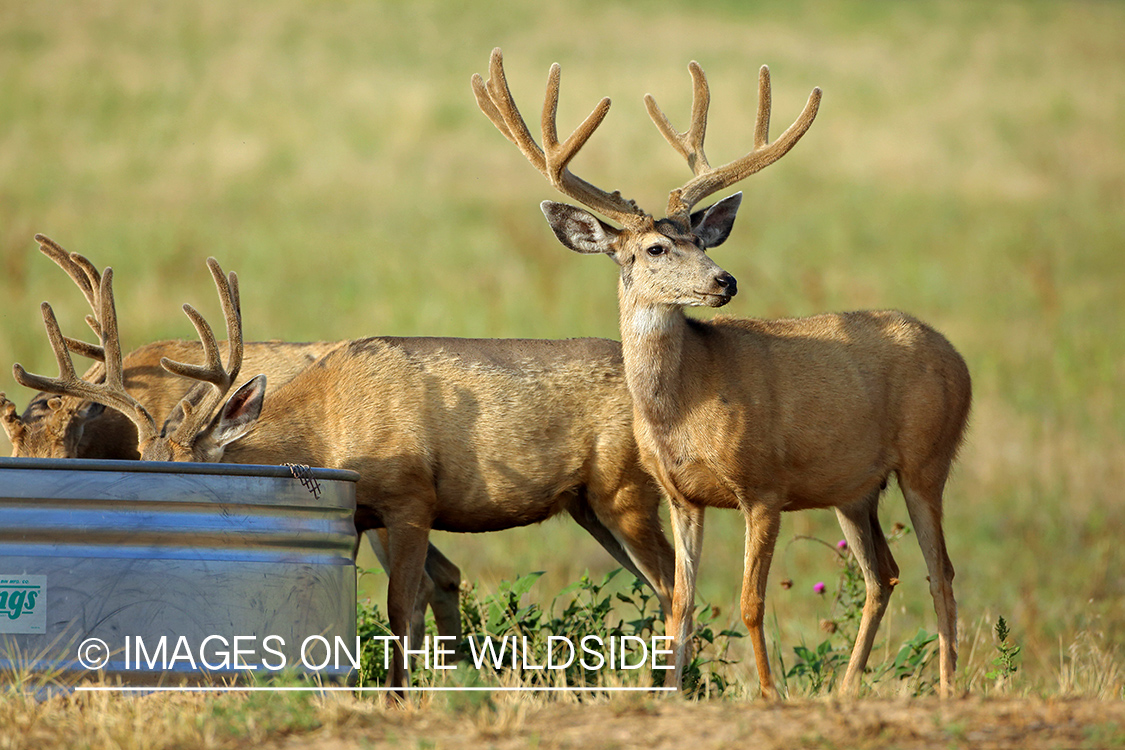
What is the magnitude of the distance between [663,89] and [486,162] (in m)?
5.11

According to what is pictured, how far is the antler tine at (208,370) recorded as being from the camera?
726cm

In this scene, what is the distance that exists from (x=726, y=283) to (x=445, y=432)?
6.28 ft

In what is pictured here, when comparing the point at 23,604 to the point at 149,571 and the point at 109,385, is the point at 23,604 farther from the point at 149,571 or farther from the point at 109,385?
the point at 109,385

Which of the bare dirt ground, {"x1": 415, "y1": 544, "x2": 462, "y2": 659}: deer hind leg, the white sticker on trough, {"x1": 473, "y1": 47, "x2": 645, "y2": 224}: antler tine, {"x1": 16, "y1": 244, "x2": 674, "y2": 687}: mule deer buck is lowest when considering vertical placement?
{"x1": 415, "y1": 544, "x2": 462, "y2": 659}: deer hind leg

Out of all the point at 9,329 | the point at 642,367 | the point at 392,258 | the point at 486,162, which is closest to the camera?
the point at 642,367

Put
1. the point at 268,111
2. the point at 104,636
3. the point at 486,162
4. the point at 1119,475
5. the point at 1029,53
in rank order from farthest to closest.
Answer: the point at 1029,53 → the point at 268,111 → the point at 486,162 → the point at 1119,475 → the point at 104,636

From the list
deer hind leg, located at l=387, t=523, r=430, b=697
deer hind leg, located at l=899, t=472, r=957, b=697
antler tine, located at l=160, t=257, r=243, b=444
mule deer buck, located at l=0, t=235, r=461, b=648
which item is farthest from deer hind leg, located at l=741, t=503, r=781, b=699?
antler tine, located at l=160, t=257, r=243, b=444

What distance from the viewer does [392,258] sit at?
70.2ft

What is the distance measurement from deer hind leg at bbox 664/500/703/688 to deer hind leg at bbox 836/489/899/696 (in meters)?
1.06

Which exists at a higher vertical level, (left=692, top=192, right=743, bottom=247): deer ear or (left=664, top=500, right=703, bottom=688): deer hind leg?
(left=692, top=192, right=743, bottom=247): deer ear

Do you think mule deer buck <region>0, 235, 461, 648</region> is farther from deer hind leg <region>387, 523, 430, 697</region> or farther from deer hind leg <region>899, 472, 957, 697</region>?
deer hind leg <region>899, 472, 957, 697</region>

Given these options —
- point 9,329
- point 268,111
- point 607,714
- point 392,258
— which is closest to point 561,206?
point 607,714

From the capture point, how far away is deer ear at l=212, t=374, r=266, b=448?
737 cm

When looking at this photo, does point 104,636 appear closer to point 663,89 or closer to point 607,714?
point 607,714
